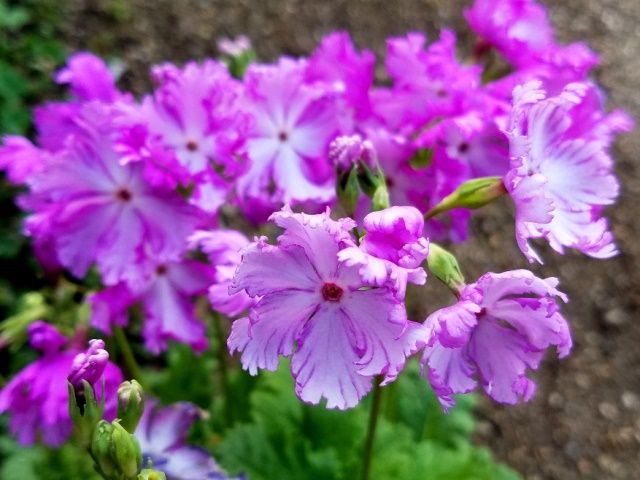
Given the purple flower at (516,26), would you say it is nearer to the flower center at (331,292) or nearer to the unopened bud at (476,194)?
the unopened bud at (476,194)

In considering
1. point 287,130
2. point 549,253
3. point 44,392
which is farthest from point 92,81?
point 549,253

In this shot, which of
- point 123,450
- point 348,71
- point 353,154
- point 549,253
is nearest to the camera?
point 123,450

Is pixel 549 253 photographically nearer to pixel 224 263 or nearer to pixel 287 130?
pixel 287 130

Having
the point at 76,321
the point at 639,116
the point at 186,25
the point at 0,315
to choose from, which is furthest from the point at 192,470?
the point at 639,116

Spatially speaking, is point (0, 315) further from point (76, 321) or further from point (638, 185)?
point (638, 185)

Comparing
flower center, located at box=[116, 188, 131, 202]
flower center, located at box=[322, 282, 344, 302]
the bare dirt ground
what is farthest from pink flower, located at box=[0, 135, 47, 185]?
the bare dirt ground
